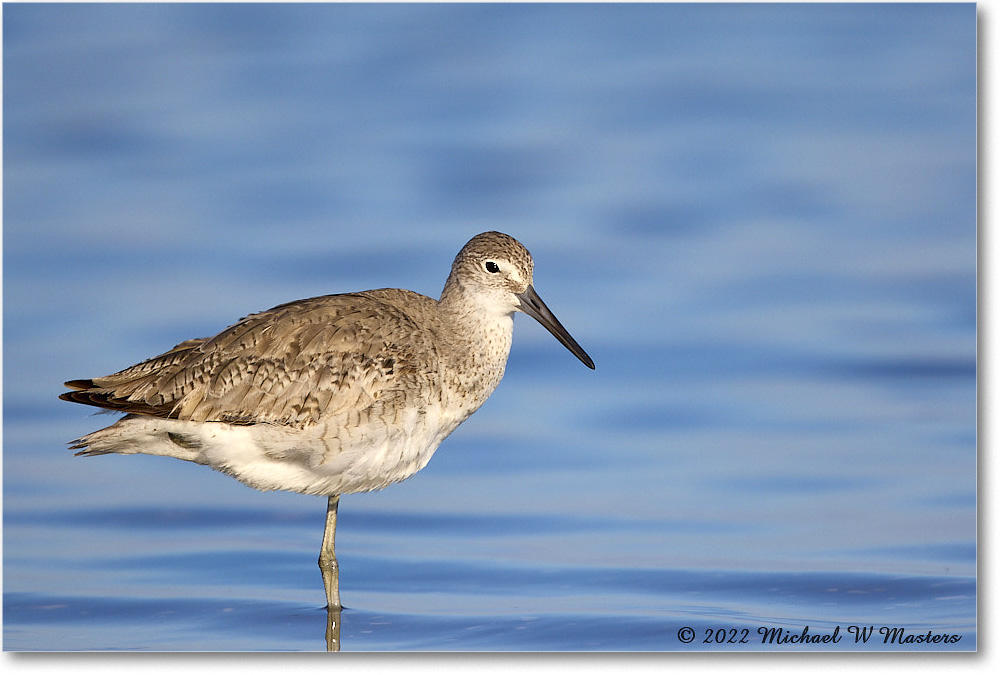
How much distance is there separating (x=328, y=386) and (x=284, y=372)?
0.88 ft

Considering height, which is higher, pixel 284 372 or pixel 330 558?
pixel 284 372

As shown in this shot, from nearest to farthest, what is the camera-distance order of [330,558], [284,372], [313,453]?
Answer: [313,453], [284,372], [330,558]

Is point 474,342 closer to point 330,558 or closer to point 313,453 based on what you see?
point 313,453

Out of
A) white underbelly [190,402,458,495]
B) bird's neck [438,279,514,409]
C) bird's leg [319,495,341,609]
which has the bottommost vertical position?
bird's leg [319,495,341,609]

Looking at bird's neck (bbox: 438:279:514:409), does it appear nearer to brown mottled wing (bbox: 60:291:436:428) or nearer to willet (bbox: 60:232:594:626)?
willet (bbox: 60:232:594:626)

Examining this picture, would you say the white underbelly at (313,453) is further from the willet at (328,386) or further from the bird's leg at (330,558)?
the bird's leg at (330,558)

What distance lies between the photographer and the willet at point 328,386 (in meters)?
8.73

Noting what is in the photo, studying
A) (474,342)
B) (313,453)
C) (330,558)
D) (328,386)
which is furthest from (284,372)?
(330,558)

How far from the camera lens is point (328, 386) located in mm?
8828

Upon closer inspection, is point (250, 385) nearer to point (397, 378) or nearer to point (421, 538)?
point (397, 378)

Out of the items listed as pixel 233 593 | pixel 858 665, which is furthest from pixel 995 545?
pixel 233 593

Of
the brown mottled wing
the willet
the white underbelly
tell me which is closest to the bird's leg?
the willet

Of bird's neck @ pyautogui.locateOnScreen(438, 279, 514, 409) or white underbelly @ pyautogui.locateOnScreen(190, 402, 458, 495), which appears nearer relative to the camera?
white underbelly @ pyautogui.locateOnScreen(190, 402, 458, 495)

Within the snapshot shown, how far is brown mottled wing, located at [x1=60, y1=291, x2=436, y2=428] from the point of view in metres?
8.77
